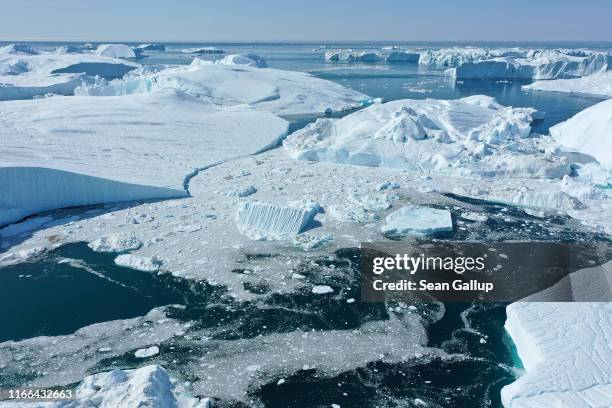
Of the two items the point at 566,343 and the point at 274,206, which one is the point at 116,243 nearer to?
the point at 274,206

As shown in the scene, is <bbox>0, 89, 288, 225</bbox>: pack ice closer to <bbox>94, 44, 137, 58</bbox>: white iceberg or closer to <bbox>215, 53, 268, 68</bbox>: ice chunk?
<bbox>215, 53, 268, 68</bbox>: ice chunk

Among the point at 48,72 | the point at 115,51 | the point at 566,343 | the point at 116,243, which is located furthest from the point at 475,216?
the point at 115,51

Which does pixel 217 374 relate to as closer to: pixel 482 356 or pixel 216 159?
pixel 482 356

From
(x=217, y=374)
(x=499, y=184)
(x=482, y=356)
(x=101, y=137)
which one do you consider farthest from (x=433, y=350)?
(x=101, y=137)

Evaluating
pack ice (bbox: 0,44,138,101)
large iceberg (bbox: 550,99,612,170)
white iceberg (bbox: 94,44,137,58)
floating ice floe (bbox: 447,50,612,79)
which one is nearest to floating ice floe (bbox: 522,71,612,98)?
floating ice floe (bbox: 447,50,612,79)

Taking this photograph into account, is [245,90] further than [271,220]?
Yes
